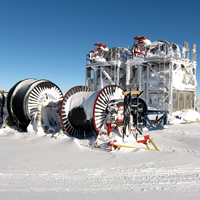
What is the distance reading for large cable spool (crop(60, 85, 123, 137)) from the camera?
25.4 feet

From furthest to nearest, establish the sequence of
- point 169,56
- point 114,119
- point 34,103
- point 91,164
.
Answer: point 169,56
point 34,103
point 114,119
point 91,164

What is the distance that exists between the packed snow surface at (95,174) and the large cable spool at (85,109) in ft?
4.86

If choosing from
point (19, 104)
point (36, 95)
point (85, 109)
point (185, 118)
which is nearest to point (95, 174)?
point (85, 109)

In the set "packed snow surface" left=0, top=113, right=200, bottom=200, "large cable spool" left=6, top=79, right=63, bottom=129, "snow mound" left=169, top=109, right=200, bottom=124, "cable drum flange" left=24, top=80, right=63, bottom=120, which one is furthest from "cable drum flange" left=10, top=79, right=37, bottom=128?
"snow mound" left=169, top=109, right=200, bottom=124

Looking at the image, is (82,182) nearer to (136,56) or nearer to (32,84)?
(32,84)

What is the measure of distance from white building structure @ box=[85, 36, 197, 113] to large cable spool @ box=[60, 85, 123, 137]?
35.7ft

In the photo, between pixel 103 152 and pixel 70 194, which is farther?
pixel 103 152

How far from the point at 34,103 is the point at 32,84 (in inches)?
44.3

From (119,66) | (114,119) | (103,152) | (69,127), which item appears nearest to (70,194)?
(103,152)

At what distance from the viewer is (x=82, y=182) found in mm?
4062

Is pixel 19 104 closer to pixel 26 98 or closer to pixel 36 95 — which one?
pixel 26 98

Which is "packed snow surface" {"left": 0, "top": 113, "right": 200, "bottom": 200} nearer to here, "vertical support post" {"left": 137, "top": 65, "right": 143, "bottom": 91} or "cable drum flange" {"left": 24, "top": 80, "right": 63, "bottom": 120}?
"cable drum flange" {"left": 24, "top": 80, "right": 63, "bottom": 120}

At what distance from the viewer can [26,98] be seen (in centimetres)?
1041

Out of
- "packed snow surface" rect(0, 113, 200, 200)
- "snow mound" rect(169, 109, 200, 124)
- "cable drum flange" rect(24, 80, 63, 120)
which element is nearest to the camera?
"packed snow surface" rect(0, 113, 200, 200)
